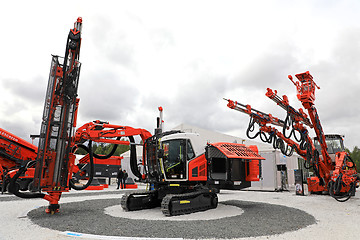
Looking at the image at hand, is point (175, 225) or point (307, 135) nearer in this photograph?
point (175, 225)

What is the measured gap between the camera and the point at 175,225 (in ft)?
20.5

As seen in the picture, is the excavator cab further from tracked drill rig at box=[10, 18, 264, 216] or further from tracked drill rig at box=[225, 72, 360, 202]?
tracked drill rig at box=[225, 72, 360, 202]

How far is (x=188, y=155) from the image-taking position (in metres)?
8.49

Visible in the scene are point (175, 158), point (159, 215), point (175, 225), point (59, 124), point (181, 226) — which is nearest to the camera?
point (181, 226)

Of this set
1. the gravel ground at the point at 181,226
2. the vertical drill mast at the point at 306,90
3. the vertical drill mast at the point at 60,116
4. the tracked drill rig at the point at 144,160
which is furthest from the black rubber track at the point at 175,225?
the vertical drill mast at the point at 306,90

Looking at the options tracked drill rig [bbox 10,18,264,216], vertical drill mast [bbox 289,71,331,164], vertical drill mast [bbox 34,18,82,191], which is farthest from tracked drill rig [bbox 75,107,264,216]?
vertical drill mast [bbox 289,71,331,164]

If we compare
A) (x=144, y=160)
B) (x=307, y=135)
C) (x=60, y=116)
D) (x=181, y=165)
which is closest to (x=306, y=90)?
(x=307, y=135)

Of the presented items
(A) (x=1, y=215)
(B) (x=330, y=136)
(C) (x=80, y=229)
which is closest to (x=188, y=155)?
(C) (x=80, y=229)

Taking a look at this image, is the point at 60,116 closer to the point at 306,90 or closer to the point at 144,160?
the point at 144,160

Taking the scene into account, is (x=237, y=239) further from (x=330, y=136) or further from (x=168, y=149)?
(x=330, y=136)

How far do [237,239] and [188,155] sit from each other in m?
3.65

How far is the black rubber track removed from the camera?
5.52m

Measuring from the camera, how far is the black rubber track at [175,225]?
5516 millimetres

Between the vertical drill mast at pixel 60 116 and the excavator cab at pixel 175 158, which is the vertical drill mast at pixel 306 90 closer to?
the excavator cab at pixel 175 158
